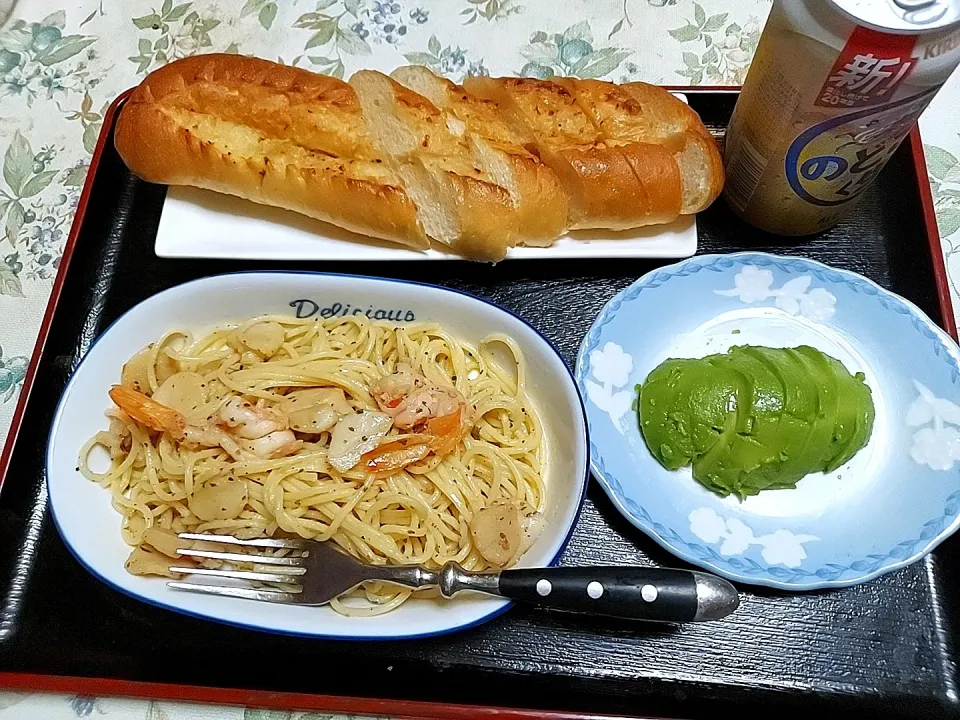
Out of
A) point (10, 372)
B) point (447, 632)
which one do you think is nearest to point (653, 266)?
point (447, 632)

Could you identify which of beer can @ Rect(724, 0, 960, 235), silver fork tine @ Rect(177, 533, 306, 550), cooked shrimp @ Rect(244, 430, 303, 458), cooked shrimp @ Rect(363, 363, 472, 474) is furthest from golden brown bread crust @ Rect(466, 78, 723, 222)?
silver fork tine @ Rect(177, 533, 306, 550)

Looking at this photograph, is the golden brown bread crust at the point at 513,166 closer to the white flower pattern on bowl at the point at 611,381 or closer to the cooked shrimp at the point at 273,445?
the white flower pattern on bowl at the point at 611,381

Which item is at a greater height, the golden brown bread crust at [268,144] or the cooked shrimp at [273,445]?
the golden brown bread crust at [268,144]

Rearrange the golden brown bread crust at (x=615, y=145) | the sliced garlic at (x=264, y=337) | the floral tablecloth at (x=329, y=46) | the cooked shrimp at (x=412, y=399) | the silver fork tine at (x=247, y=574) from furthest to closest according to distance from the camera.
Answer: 1. the floral tablecloth at (x=329, y=46)
2. the golden brown bread crust at (x=615, y=145)
3. the sliced garlic at (x=264, y=337)
4. the cooked shrimp at (x=412, y=399)
5. the silver fork tine at (x=247, y=574)

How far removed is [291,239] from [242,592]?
0.76 m

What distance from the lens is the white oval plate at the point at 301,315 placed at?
3.82ft

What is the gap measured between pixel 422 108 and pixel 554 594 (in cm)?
102

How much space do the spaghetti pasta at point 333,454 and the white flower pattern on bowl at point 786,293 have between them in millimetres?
524

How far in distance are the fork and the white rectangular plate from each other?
2.14ft

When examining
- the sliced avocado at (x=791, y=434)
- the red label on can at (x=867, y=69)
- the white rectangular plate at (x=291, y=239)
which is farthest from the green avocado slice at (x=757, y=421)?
the red label on can at (x=867, y=69)

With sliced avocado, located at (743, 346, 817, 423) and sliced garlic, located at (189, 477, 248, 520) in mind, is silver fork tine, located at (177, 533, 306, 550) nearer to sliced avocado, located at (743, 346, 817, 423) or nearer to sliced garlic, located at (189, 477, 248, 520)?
sliced garlic, located at (189, 477, 248, 520)

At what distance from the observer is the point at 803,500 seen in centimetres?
137

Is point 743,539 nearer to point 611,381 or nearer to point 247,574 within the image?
point 611,381

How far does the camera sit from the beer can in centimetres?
116
